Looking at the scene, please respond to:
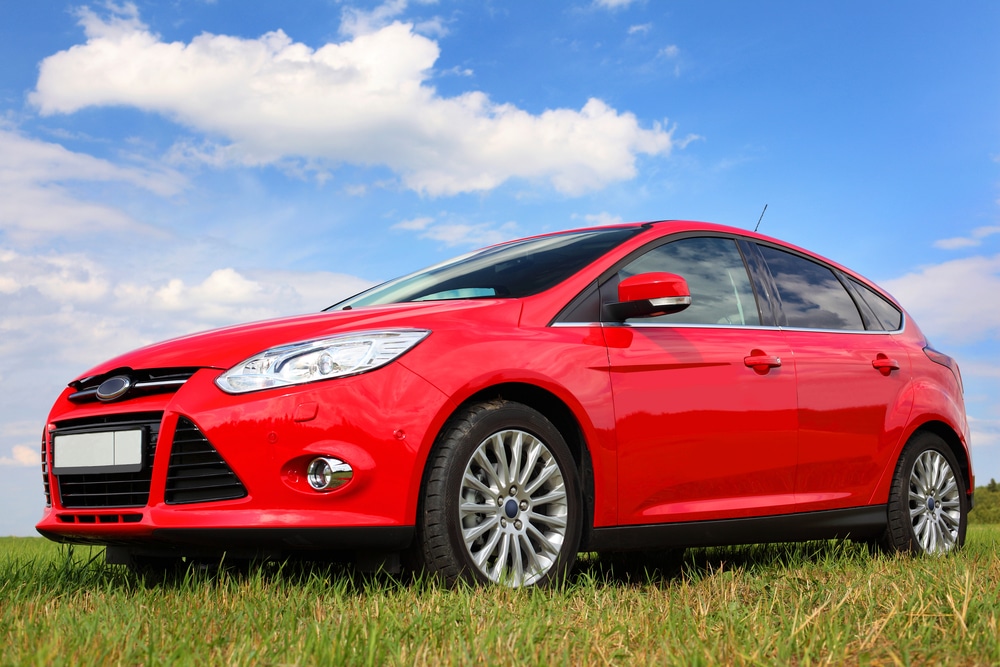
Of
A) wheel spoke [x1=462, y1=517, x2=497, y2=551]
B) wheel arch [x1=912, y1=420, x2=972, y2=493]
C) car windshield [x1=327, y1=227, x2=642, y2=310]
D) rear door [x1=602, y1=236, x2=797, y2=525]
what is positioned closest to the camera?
wheel spoke [x1=462, y1=517, x2=497, y2=551]

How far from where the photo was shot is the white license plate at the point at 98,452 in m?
3.94

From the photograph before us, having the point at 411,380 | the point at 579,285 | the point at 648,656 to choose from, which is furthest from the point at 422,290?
the point at 648,656

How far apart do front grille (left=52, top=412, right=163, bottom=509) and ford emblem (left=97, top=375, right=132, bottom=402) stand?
9cm

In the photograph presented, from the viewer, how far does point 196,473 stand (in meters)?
3.80

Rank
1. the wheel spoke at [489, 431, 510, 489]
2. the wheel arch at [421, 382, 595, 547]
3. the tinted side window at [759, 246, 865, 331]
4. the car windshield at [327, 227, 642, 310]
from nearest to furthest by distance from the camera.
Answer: the wheel spoke at [489, 431, 510, 489]
the wheel arch at [421, 382, 595, 547]
the car windshield at [327, 227, 642, 310]
the tinted side window at [759, 246, 865, 331]

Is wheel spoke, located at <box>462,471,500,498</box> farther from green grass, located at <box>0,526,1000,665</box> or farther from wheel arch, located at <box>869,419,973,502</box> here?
wheel arch, located at <box>869,419,973,502</box>

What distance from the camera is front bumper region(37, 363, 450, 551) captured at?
12.1 feet

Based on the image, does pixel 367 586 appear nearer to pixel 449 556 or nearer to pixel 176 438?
pixel 449 556

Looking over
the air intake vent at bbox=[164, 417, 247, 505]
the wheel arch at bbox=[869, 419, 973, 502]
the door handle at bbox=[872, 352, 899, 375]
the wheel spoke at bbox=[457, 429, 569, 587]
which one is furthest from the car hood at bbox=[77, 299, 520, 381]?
the wheel arch at bbox=[869, 419, 973, 502]

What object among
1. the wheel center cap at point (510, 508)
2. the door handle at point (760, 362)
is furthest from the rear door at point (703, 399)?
the wheel center cap at point (510, 508)

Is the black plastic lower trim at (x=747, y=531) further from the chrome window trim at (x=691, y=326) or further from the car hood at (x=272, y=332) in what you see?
the car hood at (x=272, y=332)

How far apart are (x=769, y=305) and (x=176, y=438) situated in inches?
129

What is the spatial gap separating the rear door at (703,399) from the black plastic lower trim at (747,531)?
5 centimetres

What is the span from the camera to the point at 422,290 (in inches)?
200
